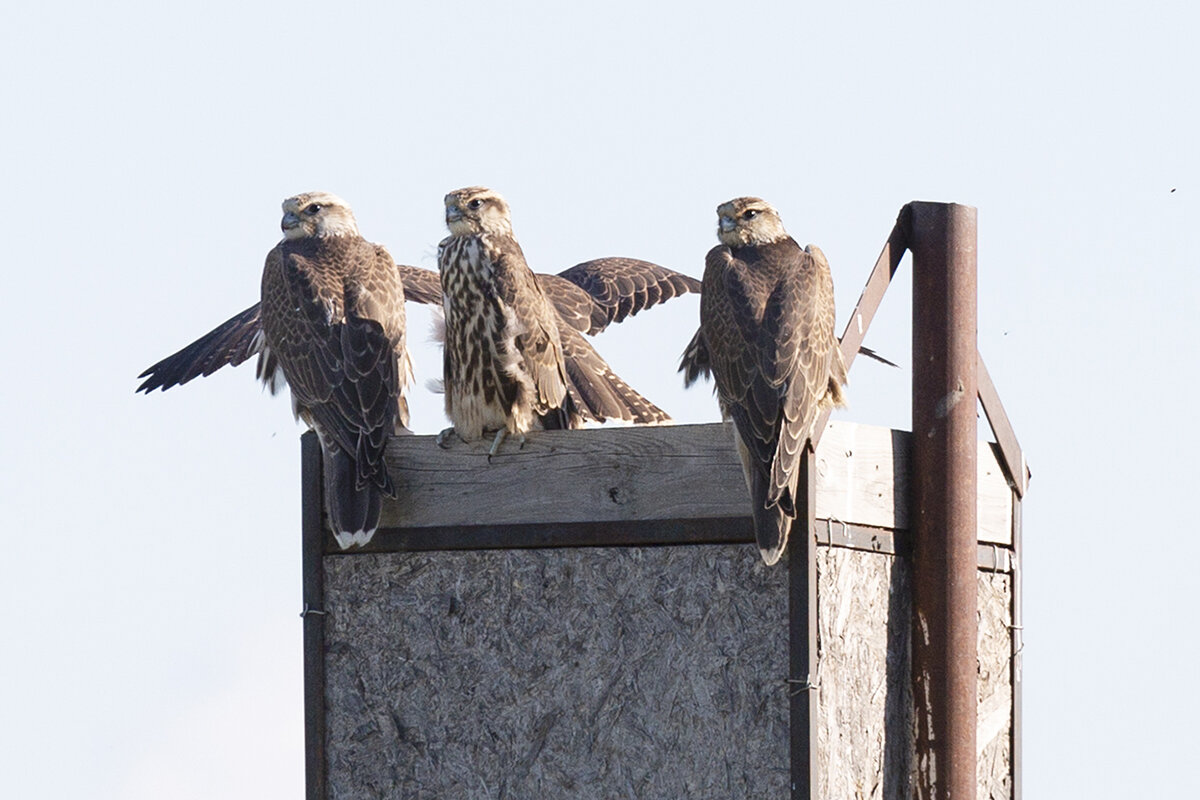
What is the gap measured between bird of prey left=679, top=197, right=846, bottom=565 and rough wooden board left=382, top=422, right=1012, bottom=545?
126mm

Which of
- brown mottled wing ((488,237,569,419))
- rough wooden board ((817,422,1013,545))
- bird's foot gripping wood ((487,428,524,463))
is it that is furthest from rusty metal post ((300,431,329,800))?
rough wooden board ((817,422,1013,545))

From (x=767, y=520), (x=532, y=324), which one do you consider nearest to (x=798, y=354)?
(x=767, y=520)

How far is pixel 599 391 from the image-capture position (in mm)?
7785

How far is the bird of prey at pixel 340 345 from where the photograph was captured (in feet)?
21.4

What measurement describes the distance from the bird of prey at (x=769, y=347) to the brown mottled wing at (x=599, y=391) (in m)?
0.86

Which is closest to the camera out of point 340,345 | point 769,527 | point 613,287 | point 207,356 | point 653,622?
point 769,527

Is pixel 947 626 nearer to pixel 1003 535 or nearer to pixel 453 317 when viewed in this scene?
pixel 1003 535

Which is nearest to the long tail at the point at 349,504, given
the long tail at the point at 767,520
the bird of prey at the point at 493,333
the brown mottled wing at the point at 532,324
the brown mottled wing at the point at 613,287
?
the bird of prey at the point at 493,333

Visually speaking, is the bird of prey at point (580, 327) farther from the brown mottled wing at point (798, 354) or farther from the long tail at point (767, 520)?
the long tail at point (767, 520)

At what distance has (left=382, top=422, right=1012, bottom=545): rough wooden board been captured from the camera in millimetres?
6020

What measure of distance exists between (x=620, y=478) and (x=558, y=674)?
62 centimetres

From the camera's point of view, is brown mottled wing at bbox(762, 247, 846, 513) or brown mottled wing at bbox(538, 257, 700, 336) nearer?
brown mottled wing at bbox(762, 247, 846, 513)

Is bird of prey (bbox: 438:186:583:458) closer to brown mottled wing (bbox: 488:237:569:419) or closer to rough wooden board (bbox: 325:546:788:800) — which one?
brown mottled wing (bbox: 488:237:569:419)

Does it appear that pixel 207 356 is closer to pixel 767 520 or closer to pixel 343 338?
pixel 343 338
